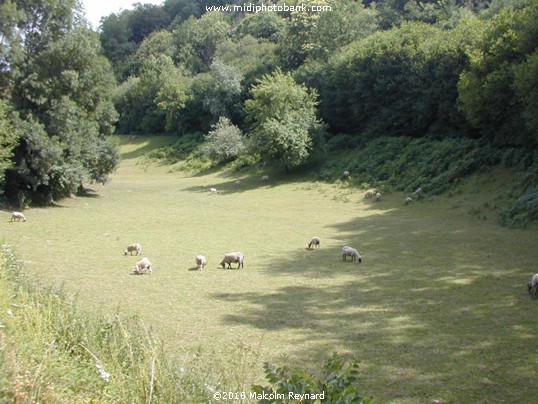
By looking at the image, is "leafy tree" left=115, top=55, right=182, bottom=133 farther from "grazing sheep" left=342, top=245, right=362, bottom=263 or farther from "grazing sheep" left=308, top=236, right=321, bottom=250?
"grazing sheep" left=342, top=245, right=362, bottom=263

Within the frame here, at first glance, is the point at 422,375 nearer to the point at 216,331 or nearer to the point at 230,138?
the point at 216,331

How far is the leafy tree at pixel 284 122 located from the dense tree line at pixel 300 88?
0.37ft

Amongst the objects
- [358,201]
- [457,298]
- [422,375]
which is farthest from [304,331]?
[358,201]

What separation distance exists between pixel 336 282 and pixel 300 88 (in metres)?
31.2

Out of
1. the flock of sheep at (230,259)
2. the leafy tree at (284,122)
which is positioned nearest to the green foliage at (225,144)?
the leafy tree at (284,122)

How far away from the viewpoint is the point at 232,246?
784 inches

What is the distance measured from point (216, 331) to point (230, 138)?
40302 millimetres

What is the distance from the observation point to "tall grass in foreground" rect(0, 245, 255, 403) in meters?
4.81

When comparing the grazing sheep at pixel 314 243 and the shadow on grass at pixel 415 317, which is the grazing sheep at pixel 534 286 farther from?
the grazing sheep at pixel 314 243

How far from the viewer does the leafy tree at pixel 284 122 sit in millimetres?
39312

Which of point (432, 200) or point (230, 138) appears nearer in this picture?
point (432, 200)

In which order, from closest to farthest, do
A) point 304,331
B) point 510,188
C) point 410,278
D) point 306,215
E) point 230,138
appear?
point 304,331 → point 410,278 → point 510,188 → point 306,215 → point 230,138

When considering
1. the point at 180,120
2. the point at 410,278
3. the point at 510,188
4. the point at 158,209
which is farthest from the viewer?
the point at 180,120

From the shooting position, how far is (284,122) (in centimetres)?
4009
